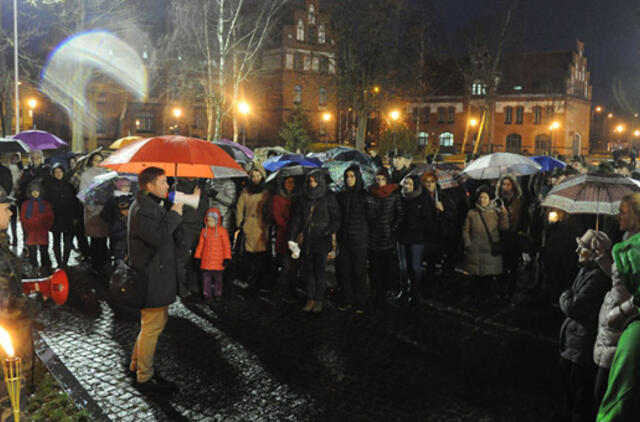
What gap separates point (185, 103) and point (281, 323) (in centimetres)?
4820

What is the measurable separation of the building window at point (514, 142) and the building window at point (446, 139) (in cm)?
617

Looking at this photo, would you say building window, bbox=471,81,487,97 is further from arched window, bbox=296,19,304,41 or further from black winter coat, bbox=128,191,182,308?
black winter coat, bbox=128,191,182,308

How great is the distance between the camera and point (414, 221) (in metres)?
9.15

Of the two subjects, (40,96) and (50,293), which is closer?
(50,293)

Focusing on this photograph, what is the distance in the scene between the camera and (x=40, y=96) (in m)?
54.1

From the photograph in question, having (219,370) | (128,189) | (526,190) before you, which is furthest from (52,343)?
(526,190)

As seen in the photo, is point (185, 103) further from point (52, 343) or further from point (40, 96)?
point (52, 343)

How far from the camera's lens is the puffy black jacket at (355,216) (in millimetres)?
9023

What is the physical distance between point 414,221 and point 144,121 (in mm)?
52652

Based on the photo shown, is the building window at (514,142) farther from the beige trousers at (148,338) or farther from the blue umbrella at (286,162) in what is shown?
the beige trousers at (148,338)

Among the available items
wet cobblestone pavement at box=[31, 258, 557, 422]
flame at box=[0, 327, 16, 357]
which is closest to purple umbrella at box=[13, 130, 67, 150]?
wet cobblestone pavement at box=[31, 258, 557, 422]

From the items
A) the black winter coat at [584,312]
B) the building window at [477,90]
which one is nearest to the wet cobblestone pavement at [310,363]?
the black winter coat at [584,312]

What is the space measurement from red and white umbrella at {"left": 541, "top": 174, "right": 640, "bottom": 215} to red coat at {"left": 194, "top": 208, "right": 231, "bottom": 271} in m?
5.01

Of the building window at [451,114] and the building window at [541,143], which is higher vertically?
the building window at [451,114]
